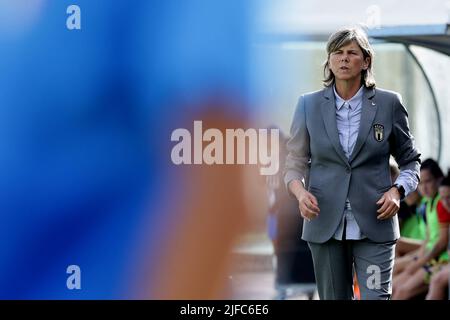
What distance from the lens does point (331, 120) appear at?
3.97m

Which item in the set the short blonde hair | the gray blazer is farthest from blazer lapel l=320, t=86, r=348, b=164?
the short blonde hair

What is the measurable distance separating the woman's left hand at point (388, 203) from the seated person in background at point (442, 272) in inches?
81.9

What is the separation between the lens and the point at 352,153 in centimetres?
394

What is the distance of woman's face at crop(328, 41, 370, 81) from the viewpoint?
3984 millimetres

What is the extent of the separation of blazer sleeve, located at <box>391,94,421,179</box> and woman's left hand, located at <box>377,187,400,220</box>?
0.19 meters

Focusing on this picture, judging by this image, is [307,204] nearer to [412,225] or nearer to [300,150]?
[300,150]

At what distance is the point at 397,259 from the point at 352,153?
8.09 feet

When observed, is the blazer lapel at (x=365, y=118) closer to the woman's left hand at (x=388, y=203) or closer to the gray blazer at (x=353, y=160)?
the gray blazer at (x=353, y=160)

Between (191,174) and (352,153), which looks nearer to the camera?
(352,153)

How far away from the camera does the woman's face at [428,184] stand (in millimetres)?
5930

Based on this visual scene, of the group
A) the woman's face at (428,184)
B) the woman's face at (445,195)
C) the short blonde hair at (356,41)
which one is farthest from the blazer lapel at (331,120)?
the woman's face at (445,195)

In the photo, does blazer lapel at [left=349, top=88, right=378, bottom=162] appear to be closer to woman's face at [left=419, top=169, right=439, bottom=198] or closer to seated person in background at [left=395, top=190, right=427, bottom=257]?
woman's face at [left=419, top=169, right=439, bottom=198]
